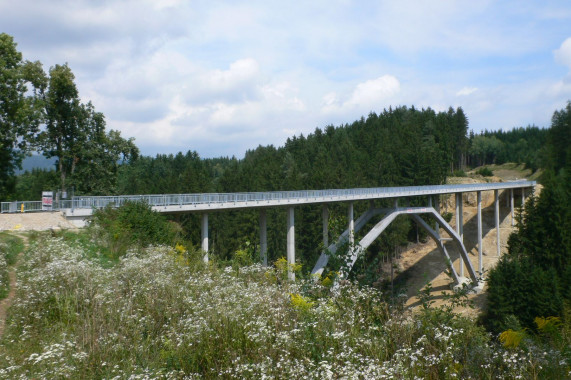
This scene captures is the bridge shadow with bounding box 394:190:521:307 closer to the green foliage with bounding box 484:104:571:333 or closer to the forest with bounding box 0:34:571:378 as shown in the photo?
the forest with bounding box 0:34:571:378

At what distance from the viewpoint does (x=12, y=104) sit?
27844mm

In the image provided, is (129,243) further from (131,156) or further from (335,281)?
(131,156)

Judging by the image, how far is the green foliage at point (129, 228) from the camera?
56.5 feet

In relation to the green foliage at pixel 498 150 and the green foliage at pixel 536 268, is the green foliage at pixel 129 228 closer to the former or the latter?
the green foliage at pixel 536 268

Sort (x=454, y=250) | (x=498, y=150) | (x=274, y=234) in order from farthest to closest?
1. (x=498, y=150)
2. (x=454, y=250)
3. (x=274, y=234)

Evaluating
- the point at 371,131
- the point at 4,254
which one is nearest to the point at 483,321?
the point at 4,254

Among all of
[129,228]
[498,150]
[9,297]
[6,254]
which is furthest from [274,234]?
[498,150]

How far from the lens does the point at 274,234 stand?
5722 cm

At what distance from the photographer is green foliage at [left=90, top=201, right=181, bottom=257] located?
17.2m

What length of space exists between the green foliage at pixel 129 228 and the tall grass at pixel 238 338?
6967mm

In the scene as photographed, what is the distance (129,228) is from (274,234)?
39.2 meters

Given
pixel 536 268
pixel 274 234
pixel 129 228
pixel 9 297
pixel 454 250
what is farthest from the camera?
pixel 454 250

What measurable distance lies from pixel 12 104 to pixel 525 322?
36.4 m

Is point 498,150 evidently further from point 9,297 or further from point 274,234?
point 9,297
